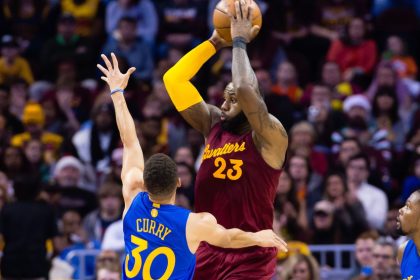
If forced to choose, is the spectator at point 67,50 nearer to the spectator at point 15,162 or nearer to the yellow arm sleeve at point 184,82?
the spectator at point 15,162

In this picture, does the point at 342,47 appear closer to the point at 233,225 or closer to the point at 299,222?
the point at 299,222

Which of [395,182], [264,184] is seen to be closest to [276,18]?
[395,182]

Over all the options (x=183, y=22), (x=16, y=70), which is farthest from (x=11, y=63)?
(x=183, y=22)

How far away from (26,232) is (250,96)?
5.37 metres

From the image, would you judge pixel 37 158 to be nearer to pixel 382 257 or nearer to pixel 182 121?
pixel 182 121

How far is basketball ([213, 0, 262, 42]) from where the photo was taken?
9266 mm

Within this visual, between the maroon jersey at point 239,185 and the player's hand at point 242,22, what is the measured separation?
2.53 ft

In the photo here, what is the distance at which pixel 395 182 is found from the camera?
15.7m

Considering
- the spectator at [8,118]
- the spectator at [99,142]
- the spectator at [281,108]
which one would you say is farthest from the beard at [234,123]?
the spectator at [8,118]

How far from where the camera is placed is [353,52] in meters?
18.1

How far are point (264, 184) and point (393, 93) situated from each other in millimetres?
7723

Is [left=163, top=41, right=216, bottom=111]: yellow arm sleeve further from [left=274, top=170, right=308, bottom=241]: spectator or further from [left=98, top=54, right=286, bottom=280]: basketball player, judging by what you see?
[left=274, top=170, right=308, bottom=241]: spectator

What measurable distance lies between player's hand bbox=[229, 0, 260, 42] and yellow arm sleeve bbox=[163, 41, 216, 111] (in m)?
0.61

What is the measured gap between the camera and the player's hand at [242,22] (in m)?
9.05
